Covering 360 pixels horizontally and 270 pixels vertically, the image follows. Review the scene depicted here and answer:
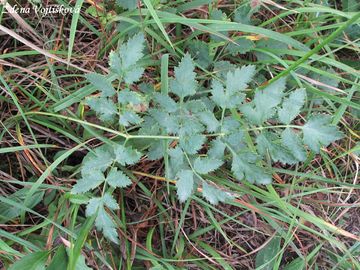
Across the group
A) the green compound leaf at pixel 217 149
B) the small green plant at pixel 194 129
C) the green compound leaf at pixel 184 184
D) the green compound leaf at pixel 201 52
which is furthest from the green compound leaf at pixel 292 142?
the green compound leaf at pixel 201 52

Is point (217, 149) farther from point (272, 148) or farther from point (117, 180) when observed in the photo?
point (117, 180)

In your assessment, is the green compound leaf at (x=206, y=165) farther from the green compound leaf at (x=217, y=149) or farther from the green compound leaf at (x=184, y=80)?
the green compound leaf at (x=184, y=80)

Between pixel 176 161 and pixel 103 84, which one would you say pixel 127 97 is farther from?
pixel 176 161

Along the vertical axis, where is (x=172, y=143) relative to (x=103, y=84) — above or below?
below

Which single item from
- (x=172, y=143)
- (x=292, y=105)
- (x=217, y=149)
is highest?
(x=292, y=105)

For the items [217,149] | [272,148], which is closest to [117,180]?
[217,149]

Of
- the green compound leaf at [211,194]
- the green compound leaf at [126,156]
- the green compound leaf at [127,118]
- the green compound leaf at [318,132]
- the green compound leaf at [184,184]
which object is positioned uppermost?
the green compound leaf at [127,118]

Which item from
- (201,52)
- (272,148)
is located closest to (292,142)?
(272,148)

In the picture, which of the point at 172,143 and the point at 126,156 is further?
the point at 172,143
